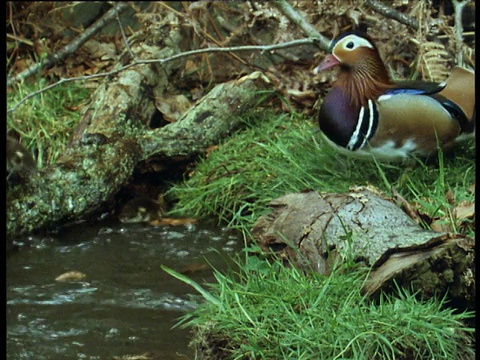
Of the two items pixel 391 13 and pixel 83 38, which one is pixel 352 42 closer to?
pixel 391 13

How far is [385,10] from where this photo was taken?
6152 millimetres

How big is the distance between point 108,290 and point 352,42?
200 centimetres

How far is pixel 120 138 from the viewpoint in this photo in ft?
19.5

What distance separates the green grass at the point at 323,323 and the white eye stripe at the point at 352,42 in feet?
5.99

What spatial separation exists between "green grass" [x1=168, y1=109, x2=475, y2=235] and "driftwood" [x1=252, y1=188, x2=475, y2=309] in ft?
1.99

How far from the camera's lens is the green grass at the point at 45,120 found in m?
6.30

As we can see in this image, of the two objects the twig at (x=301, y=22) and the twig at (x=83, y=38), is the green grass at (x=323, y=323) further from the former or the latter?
the twig at (x=83, y=38)

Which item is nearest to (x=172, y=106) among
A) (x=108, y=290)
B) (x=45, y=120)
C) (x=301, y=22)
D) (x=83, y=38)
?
(x=45, y=120)

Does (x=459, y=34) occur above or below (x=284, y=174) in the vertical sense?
above

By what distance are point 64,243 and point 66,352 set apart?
1655 millimetres

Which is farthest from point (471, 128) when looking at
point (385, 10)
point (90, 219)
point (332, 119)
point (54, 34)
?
point (54, 34)

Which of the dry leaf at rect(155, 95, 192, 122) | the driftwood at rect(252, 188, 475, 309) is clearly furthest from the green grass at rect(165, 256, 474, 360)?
the dry leaf at rect(155, 95, 192, 122)

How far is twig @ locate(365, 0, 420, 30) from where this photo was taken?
242 inches

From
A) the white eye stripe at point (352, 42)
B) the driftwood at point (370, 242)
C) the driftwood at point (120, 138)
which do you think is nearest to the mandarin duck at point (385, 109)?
the white eye stripe at point (352, 42)
